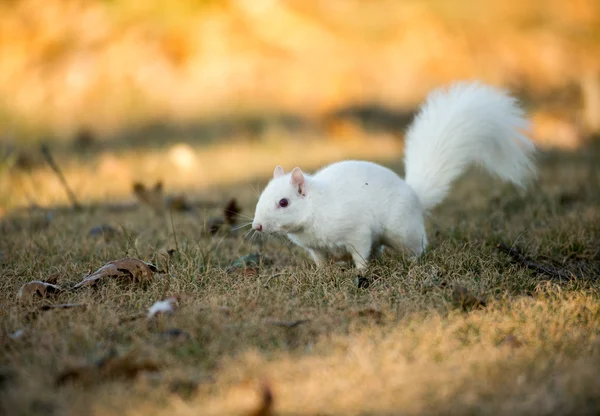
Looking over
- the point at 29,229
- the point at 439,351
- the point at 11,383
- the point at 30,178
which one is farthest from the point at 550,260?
the point at 30,178

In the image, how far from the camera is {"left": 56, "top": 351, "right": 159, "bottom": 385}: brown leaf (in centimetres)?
207

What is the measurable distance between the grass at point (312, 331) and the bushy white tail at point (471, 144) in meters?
0.37

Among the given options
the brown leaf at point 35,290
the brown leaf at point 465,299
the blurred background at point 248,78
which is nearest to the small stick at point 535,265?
the brown leaf at point 465,299

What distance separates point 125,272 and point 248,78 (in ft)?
25.7

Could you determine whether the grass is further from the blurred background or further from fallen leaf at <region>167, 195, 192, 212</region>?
the blurred background

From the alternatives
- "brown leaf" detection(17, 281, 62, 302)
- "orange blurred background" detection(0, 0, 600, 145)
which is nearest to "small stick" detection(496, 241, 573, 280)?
"brown leaf" detection(17, 281, 62, 302)

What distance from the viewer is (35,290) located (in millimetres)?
2887

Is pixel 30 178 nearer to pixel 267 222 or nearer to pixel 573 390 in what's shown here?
pixel 267 222

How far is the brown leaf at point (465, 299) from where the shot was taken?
2.73m

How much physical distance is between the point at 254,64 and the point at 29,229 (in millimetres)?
6880

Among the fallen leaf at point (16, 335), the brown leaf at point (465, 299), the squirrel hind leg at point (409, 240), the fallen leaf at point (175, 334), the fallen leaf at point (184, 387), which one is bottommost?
the fallen leaf at point (16, 335)

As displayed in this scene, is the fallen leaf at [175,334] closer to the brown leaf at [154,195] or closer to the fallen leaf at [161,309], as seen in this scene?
the fallen leaf at [161,309]

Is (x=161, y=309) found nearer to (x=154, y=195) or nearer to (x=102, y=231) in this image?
(x=102, y=231)

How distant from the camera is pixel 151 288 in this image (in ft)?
9.96
